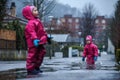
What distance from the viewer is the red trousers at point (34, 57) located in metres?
12.1

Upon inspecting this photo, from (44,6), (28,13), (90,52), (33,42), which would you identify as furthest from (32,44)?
(44,6)

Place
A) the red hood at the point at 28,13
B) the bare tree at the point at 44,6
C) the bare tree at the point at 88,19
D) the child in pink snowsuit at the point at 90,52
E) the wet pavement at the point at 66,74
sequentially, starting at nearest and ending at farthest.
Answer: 1. the wet pavement at the point at 66,74
2. the red hood at the point at 28,13
3. the child in pink snowsuit at the point at 90,52
4. the bare tree at the point at 44,6
5. the bare tree at the point at 88,19

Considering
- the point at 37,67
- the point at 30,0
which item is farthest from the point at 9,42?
the point at 37,67

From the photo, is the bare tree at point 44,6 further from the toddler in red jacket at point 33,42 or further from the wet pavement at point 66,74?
the toddler in red jacket at point 33,42

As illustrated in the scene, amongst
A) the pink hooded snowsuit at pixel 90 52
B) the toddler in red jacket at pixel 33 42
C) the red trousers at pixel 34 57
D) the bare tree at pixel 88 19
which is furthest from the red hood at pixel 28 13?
the bare tree at pixel 88 19

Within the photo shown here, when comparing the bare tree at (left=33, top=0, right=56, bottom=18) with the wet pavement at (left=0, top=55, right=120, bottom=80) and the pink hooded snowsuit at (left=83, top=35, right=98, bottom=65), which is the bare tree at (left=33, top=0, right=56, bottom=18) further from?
the wet pavement at (left=0, top=55, right=120, bottom=80)

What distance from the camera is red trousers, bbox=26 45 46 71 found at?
39.7 ft

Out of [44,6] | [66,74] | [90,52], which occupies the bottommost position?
[66,74]

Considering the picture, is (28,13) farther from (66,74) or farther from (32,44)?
(66,74)

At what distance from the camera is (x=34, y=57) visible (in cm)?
1215

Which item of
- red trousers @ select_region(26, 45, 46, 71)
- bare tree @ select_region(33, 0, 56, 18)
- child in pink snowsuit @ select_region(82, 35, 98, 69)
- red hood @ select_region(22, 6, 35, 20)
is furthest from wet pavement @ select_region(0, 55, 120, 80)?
bare tree @ select_region(33, 0, 56, 18)

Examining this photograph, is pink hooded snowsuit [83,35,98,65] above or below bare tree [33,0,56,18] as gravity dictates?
below

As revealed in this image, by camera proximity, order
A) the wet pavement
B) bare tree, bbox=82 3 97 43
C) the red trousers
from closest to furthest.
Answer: the wet pavement < the red trousers < bare tree, bbox=82 3 97 43

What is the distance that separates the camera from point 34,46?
11984 millimetres
